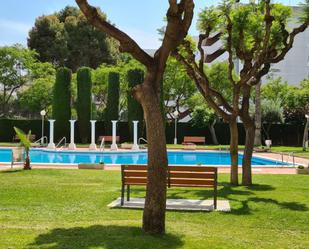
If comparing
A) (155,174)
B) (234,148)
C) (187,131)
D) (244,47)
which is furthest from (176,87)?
(155,174)

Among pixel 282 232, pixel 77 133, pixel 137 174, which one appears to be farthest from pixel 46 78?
pixel 282 232

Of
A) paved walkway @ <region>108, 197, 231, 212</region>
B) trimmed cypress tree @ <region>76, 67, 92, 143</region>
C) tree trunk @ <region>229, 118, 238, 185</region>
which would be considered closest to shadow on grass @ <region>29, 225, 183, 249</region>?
paved walkway @ <region>108, 197, 231, 212</region>

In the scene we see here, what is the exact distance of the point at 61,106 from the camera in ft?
119

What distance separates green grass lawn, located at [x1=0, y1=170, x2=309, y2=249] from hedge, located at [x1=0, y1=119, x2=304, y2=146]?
78.4 ft

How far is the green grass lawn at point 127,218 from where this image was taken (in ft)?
20.0

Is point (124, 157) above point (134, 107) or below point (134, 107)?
below

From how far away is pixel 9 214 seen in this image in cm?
842

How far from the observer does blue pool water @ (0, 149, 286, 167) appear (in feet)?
82.3

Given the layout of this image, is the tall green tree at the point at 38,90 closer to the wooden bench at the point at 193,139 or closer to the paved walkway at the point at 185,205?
the wooden bench at the point at 193,139

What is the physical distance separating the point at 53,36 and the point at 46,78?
8.72 m

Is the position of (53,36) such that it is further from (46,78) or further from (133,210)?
(133,210)

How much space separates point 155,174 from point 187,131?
1280 inches

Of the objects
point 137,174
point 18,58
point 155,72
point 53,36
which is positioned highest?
point 53,36

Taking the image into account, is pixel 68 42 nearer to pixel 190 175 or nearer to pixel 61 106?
pixel 61 106
